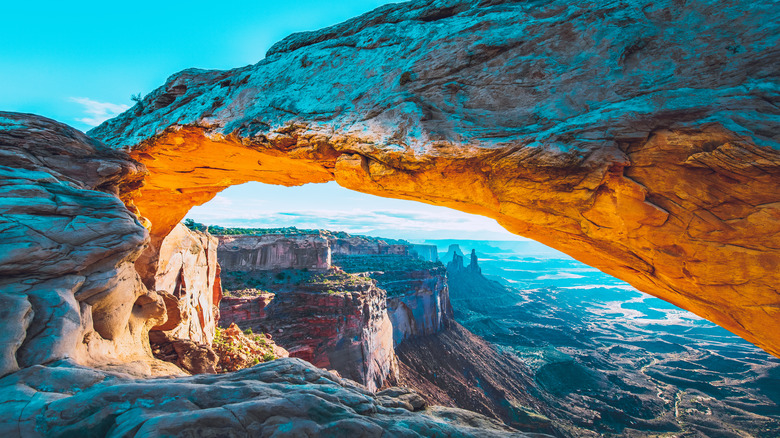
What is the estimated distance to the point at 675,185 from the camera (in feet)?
15.0

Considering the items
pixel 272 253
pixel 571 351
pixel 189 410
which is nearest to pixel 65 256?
pixel 189 410

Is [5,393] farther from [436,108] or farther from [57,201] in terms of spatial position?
[436,108]

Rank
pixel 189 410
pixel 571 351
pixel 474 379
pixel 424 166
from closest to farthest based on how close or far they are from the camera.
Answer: pixel 189 410 < pixel 424 166 < pixel 474 379 < pixel 571 351

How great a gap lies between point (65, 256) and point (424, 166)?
6.26 m

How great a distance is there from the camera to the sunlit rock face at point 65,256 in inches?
158

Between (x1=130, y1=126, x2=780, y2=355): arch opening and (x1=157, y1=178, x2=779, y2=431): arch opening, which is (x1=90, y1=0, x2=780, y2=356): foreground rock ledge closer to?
(x1=130, y1=126, x2=780, y2=355): arch opening

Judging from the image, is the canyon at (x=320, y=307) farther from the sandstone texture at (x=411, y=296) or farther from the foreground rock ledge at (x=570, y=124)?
the foreground rock ledge at (x=570, y=124)

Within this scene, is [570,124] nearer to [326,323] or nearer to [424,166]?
[424,166]

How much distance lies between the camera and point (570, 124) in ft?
15.9

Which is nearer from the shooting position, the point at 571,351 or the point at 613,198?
the point at 613,198

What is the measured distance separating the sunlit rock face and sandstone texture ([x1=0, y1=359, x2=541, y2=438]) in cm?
71

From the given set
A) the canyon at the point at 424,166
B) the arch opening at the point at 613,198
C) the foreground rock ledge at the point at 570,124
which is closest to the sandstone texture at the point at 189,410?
the canyon at the point at 424,166

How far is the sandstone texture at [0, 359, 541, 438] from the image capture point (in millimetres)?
2861

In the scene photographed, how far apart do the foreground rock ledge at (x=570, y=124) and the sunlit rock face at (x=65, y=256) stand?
7.13 feet
